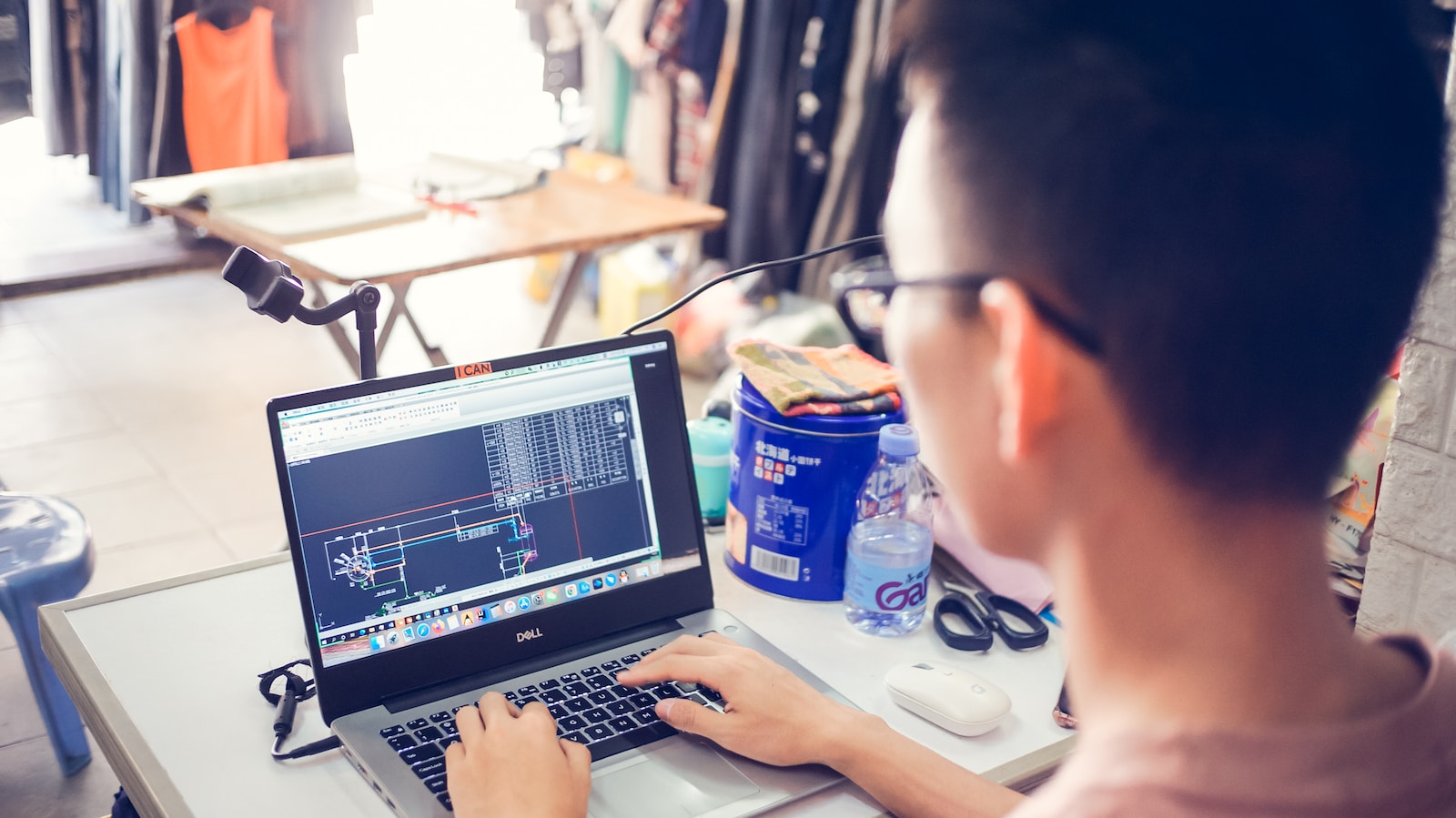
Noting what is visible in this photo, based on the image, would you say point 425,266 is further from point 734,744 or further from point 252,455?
point 734,744

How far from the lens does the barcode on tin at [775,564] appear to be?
4.31ft

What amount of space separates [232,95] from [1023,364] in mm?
4227

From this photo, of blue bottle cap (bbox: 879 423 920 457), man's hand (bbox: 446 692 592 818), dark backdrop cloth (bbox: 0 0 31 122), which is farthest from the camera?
dark backdrop cloth (bbox: 0 0 31 122)

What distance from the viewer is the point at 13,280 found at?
4.12 meters

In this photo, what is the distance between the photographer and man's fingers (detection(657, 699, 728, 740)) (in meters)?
1.02

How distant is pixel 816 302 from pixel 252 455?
65.7 inches

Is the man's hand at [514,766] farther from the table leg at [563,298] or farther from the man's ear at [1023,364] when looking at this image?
the table leg at [563,298]

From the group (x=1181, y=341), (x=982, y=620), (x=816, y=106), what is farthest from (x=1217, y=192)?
(x=816, y=106)

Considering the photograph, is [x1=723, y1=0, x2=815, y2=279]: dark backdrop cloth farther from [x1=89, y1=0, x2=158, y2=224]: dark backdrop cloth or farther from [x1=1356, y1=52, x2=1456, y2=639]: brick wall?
[x1=1356, y1=52, x2=1456, y2=639]: brick wall

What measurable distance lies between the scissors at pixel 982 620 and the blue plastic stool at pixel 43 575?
4.34 feet

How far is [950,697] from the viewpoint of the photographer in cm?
111

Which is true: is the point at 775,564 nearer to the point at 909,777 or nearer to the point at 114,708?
the point at 909,777

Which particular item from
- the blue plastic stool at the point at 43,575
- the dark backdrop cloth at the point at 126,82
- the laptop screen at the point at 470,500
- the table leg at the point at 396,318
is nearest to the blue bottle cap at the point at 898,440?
the laptop screen at the point at 470,500

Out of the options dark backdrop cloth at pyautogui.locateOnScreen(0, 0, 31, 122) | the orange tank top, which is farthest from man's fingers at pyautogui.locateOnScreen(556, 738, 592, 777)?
the orange tank top
